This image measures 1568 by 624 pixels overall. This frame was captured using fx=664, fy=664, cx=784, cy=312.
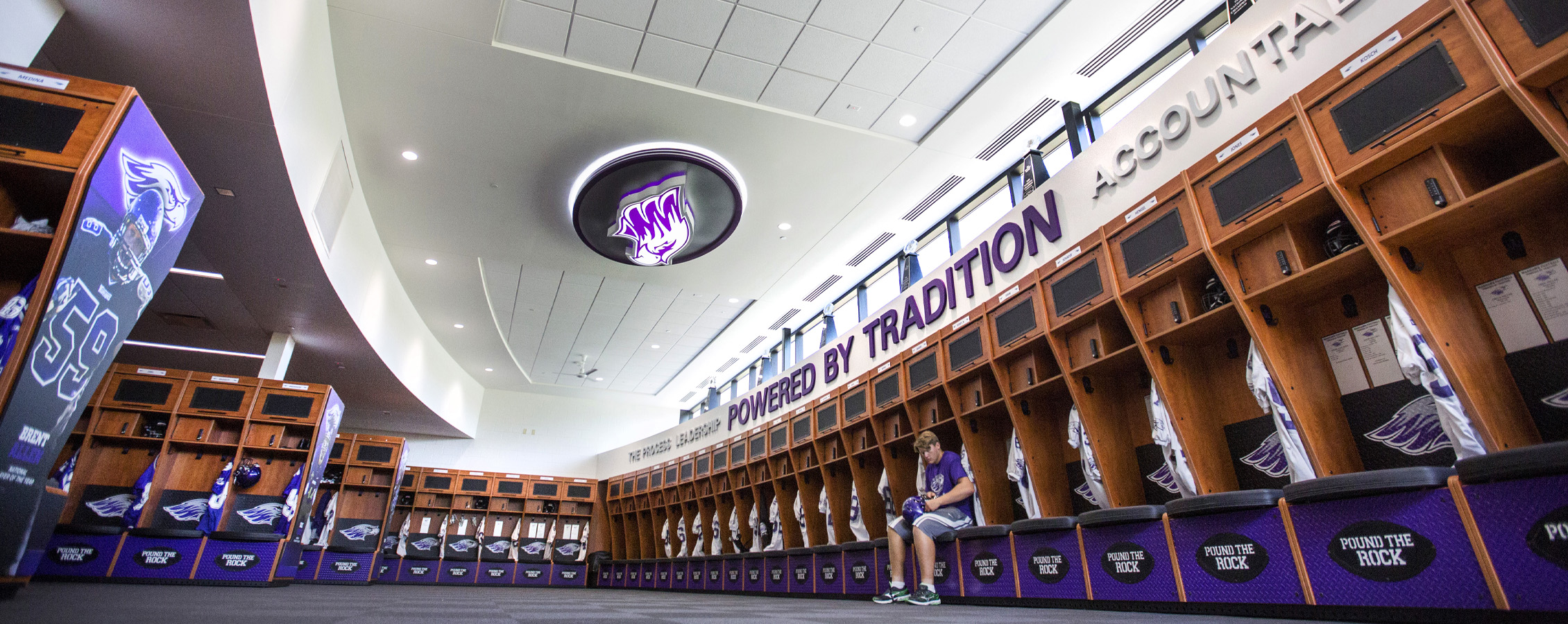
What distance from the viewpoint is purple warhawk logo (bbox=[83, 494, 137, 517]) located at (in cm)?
600

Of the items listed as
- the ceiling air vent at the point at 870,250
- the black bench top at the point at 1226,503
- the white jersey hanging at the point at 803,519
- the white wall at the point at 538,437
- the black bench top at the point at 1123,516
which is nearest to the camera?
the black bench top at the point at 1226,503

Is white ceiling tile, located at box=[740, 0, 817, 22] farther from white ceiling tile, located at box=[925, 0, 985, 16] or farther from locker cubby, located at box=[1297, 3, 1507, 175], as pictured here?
locker cubby, located at box=[1297, 3, 1507, 175]

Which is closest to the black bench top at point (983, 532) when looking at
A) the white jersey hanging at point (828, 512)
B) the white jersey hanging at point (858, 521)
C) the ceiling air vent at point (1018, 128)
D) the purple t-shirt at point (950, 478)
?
the purple t-shirt at point (950, 478)

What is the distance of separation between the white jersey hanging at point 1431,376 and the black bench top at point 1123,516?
3.85 feet

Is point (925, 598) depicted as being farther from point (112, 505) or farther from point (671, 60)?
point (112, 505)

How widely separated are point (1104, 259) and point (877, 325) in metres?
3.66

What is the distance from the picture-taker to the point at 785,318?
448 inches

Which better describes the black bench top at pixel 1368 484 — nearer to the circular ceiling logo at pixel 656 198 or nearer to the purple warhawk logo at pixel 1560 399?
the purple warhawk logo at pixel 1560 399

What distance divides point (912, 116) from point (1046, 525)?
13.5ft

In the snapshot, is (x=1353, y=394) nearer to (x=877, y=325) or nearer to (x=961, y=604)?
(x=961, y=604)

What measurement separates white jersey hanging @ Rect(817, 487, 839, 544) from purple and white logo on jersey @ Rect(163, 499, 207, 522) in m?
6.11

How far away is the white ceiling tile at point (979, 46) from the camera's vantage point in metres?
5.54

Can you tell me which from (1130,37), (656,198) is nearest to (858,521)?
(656,198)

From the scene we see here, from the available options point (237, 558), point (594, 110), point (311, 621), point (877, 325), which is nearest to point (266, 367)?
point (237, 558)
